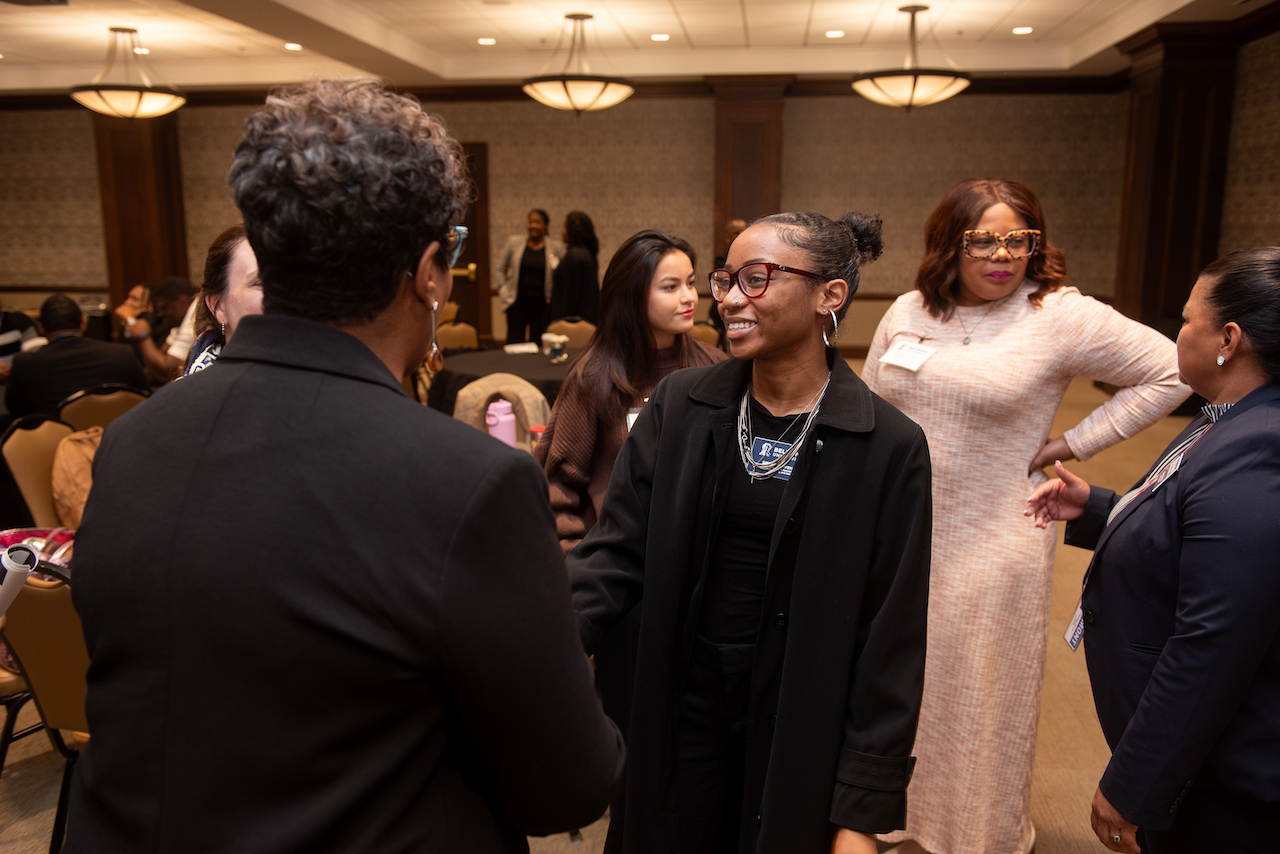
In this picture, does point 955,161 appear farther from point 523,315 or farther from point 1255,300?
point 1255,300

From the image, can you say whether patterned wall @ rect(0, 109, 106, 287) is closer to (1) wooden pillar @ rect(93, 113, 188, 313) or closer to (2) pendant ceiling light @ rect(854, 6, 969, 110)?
(1) wooden pillar @ rect(93, 113, 188, 313)

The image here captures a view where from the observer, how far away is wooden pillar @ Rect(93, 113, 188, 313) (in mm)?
11438

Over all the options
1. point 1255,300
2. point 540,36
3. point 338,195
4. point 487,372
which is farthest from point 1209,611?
point 540,36

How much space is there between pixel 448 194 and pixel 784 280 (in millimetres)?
829

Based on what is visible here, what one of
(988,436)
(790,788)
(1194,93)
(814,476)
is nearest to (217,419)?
(814,476)

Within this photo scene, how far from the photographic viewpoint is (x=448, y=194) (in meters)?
0.83

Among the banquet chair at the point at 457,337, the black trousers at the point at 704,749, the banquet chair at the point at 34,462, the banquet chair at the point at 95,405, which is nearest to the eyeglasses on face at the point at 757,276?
Answer: the black trousers at the point at 704,749

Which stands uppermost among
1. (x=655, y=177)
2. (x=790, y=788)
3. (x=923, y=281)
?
(x=655, y=177)

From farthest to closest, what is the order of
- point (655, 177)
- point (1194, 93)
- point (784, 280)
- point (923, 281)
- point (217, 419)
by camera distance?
point (655, 177) → point (1194, 93) → point (923, 281) → point (784, 280) → point (217, 419)

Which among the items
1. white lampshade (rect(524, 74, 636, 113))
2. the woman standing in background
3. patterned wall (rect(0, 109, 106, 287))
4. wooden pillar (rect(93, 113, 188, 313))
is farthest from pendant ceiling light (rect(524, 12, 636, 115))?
patterned wall (rect(0, 109, 106, 287))

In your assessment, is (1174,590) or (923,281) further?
(923,281)

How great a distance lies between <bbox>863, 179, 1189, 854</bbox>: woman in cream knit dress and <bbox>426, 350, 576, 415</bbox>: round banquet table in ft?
9.76

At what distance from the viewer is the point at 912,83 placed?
7898mm

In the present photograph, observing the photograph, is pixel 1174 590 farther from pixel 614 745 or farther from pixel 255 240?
pixel 255 240
